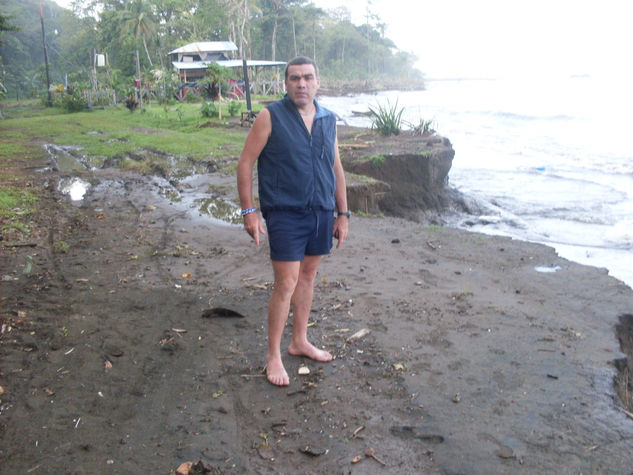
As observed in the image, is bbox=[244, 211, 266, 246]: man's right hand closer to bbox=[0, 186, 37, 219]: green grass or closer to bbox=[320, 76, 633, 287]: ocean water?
bbox=[0, 186, 37, 219]: green grass

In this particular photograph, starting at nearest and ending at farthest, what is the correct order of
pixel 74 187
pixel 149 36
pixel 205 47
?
pixel 74 187 → pixel 205 47 → pixel 149 36

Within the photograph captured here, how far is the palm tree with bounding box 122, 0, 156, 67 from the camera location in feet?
138

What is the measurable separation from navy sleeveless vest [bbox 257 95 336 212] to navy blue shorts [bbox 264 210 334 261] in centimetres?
4

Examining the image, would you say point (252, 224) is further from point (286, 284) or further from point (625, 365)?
point (625, 365)

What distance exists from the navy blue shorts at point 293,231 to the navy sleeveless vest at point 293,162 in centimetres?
4

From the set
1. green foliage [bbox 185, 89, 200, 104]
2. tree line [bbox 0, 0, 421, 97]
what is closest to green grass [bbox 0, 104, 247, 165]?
green foliage [bbox 185, 89, 200, 104]

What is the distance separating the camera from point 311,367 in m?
3.41

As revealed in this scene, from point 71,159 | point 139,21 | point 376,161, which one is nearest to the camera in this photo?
point 376,161

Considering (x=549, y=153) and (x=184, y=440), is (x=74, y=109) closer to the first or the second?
(x=549, y=153)

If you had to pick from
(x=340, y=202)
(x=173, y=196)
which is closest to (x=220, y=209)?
(x=173, y=196)

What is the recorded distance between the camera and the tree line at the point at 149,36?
44.4 meters

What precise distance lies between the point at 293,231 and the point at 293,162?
373mm

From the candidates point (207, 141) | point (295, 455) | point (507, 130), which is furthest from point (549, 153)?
point (295, 455)

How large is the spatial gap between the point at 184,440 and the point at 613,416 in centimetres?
224
